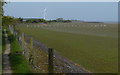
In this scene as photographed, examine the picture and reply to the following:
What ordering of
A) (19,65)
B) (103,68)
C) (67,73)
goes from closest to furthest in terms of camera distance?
(19,65) → (67,73) → (103,68)

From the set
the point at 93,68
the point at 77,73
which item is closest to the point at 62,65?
the point at 93,68

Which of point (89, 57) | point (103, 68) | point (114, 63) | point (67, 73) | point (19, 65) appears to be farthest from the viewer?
point (89, 57)

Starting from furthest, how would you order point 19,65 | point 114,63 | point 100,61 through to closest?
point 100,61
point 114,63
point 19,65

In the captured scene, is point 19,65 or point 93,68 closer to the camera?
point 19,65

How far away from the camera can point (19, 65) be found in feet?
56.7

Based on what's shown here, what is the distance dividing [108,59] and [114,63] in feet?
8.21

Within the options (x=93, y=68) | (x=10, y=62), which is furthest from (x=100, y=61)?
(x=10, y=62)

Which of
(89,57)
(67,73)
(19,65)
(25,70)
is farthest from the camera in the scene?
(89,57)

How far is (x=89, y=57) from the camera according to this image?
2698 centimetres

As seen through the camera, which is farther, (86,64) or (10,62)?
(86,64)

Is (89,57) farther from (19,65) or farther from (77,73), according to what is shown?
(19,65)

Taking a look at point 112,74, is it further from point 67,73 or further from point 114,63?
point 114,63

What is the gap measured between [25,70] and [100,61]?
978 centimetres

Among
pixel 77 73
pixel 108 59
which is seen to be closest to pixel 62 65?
pixel 77 73
